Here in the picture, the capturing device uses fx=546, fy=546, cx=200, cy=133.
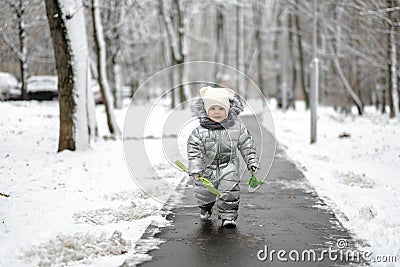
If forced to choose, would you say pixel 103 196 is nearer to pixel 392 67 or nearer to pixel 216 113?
→ pixel 216 113

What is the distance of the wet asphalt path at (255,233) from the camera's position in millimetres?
5449

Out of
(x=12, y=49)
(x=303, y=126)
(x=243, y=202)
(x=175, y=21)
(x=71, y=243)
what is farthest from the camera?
(x=175, y=21)

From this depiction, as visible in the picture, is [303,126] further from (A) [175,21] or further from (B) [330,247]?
(B) [330,247]

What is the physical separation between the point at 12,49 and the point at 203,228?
73.5 ft

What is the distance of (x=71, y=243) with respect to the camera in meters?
5.73

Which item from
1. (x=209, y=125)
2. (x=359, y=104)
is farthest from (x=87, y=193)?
(x=359, y=104)

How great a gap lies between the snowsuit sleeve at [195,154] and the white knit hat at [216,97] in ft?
1.28

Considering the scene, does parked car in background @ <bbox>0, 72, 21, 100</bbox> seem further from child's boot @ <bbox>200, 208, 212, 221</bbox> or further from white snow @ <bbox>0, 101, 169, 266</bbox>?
child's boot @ <bbox>200, 208, 212, 221</bbox>

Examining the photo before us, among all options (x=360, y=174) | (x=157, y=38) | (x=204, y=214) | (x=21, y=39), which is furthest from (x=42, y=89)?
(x=204, y=214)

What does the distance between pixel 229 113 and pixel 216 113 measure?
19 centimetres

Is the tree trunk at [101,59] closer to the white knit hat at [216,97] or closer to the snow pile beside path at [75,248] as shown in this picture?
the white knit hat at [216,97]

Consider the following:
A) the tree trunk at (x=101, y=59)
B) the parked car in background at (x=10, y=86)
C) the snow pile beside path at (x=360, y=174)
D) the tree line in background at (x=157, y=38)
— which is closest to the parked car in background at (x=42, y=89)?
the parked car in background at (x=10, y=86)

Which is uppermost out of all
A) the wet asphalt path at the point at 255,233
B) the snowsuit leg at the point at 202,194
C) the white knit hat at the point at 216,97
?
the white knit hat at the point at 216,97

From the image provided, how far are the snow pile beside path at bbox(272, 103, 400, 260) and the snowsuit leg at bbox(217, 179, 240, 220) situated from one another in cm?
142
